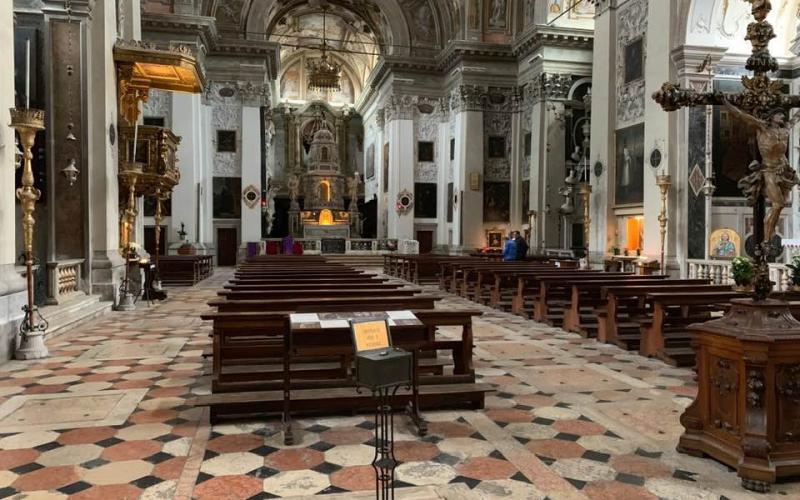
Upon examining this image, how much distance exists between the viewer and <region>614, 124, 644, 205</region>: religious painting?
57.0ft

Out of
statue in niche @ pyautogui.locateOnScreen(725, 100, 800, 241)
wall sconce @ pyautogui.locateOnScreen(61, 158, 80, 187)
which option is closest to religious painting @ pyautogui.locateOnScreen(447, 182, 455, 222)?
wall sconce @ pyautogui.locateOnScreen(61, 158, 80, 187)

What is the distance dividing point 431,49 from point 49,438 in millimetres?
30800

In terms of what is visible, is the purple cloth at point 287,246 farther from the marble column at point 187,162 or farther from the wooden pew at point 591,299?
the wooden pew at point 591,299

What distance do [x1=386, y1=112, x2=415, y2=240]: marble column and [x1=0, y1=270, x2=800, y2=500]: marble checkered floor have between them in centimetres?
2495

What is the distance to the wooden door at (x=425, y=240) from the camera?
108ft

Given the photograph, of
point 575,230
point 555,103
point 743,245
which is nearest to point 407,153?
point 555,103

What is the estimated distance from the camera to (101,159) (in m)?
11.9

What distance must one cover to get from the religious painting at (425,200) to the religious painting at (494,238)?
177 inches

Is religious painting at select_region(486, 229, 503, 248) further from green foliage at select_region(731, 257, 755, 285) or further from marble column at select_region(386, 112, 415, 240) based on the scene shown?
green foliage at select_region(731, 257, 755, 285)

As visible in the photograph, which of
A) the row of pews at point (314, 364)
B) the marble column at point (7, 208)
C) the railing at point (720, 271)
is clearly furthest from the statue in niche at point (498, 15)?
the row of pews at point (314, 364)

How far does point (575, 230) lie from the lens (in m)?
25.1

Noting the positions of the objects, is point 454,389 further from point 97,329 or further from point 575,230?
point 575,230

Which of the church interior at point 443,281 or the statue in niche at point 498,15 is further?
the statue in niche at point 498,15

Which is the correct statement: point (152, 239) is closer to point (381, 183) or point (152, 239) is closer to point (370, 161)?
point (381, 183)
